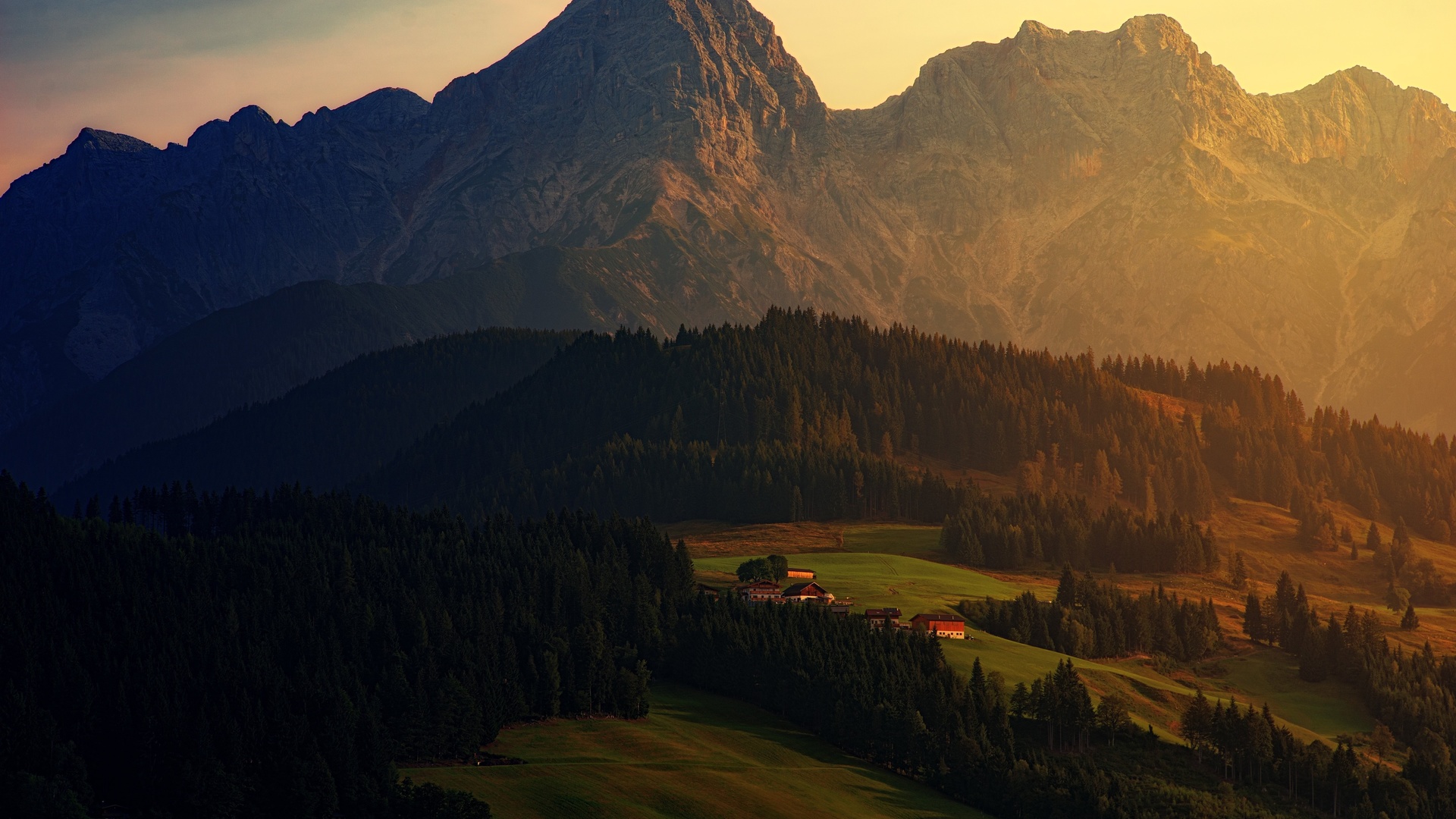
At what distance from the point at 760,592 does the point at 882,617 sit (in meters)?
17.5

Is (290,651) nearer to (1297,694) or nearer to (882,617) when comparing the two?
(882,617)

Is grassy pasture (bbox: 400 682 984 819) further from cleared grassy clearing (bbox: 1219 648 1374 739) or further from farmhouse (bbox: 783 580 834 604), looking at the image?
cleared grassy clearing (bbox: 1219 648 1374 739)

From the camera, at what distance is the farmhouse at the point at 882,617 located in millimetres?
174288

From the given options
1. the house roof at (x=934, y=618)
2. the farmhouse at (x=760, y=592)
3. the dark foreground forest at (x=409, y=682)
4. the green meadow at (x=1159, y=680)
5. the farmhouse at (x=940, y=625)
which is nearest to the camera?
the dark foreground forest at (x=409, y=682)

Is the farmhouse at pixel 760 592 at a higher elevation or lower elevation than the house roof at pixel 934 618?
higher

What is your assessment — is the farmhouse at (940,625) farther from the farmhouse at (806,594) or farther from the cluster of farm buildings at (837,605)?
the farmhouse at (806,594)

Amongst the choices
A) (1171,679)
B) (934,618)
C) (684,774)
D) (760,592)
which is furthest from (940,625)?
(684,774)

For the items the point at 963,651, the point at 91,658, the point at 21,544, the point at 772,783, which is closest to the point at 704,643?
the point at 963,651

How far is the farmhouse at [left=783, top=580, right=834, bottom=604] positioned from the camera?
185m

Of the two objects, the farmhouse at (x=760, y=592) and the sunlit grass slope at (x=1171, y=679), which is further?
the farmhouse at (x=760, y=592)

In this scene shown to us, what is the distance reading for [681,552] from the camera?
196 meters

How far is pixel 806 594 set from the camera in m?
187

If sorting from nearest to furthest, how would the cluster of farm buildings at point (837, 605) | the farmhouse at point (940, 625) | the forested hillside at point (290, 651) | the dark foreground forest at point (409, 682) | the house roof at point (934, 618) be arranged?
the forested hillside at point (290, 651) < the dark foreground forest at point (409, 682) < the farmhouse at point (940, 625) < the cluster of farm buildings at point (837, 605) < the house roof at point (934, 618)

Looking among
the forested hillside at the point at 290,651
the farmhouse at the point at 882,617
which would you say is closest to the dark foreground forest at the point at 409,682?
the forested hillside at the point at 290,651
